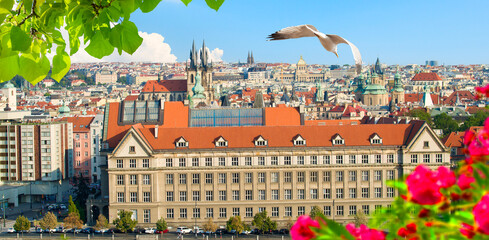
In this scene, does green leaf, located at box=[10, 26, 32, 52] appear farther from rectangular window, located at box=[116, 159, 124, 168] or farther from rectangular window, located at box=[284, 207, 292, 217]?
rectangular window, located at box=[284, 207, 292, 217]

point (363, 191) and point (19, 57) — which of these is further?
point (363, 191)

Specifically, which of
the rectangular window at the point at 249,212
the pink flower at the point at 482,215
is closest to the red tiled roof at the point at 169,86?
the rectangular window at the point at 249,212

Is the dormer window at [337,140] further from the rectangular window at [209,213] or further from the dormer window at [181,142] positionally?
the dormer window at [181,142]

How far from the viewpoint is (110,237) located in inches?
1742

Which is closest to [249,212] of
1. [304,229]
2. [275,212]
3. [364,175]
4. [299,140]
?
[275,212]

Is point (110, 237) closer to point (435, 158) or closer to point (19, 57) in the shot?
point (435, 158)

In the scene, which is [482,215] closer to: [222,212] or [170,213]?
[222,212]

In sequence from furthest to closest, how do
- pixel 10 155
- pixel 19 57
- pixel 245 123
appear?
pixel 10 155
pixel 245 123
pixel 19 57

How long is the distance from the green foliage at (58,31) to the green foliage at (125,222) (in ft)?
130

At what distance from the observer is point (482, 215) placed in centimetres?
278

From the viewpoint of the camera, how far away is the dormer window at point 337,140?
45062 mm

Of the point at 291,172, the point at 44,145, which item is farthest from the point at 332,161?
the point at 44,145

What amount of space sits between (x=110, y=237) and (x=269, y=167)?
11133mm

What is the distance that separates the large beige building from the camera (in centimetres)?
4481
